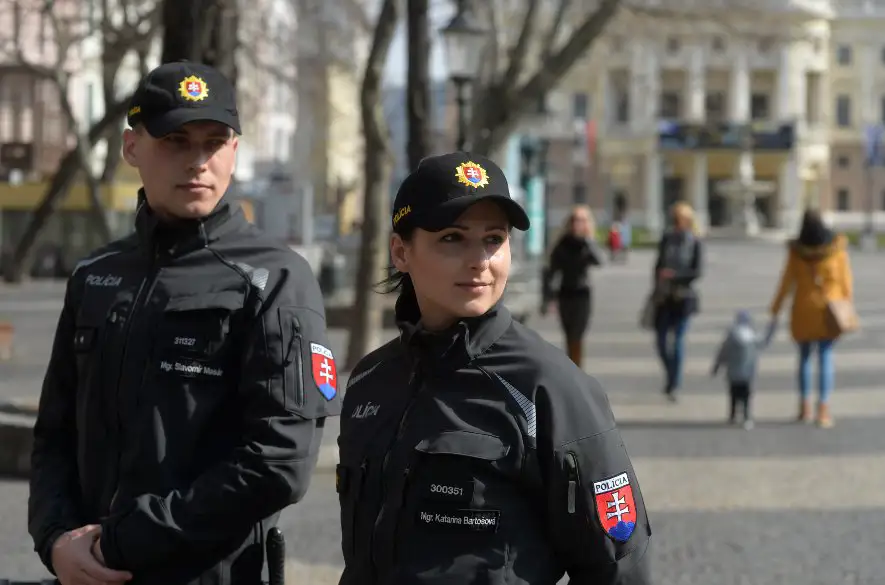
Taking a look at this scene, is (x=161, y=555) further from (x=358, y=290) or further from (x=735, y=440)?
(x=358, y=290)

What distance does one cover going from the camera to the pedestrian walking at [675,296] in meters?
14.4

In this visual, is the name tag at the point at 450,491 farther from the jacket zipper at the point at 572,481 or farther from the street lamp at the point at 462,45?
the street lamp at the point at 462,45

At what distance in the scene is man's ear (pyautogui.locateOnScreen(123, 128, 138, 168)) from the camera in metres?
3.58

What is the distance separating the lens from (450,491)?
113 inches

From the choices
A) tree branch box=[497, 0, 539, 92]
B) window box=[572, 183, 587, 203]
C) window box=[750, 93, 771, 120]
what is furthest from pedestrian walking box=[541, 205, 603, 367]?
window box=[750, 93, 771, 120]

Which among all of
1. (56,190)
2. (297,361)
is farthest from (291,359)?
(56,190)

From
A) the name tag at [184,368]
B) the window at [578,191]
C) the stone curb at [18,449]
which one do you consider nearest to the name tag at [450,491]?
the name tag at [184,368]

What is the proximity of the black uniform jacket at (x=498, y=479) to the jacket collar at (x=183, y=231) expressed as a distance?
71 cm

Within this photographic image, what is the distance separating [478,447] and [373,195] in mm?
13303

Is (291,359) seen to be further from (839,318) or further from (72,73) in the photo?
(72,73)

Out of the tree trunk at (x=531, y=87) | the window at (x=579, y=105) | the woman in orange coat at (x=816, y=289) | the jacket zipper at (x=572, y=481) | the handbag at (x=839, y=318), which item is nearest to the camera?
the jacket zipper at (x=572, y=481)

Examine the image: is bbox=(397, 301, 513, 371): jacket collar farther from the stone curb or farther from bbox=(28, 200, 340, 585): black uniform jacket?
the stone curb

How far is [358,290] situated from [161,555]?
12.3m

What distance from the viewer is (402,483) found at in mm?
2914
